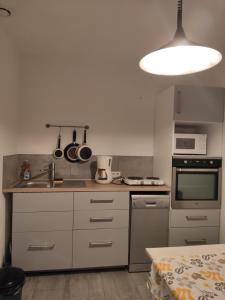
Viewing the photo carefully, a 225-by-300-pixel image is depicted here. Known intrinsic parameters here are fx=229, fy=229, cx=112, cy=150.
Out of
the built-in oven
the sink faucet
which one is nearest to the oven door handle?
the built-in oven

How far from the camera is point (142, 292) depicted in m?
2.03

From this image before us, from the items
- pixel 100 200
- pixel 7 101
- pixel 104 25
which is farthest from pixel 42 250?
pixel 104 25

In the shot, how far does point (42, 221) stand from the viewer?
219 cm

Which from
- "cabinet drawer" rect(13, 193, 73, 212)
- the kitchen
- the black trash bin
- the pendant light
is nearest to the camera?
the pendant light

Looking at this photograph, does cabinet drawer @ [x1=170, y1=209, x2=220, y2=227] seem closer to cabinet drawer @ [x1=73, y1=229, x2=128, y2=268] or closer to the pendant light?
cabinet drawer @ [x1=73, y1=229, x2=128, y2=268]

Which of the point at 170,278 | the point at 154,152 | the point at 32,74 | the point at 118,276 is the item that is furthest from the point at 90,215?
the point at 32,74

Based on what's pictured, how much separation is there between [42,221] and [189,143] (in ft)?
5.60

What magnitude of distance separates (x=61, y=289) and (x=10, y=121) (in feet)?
5.38

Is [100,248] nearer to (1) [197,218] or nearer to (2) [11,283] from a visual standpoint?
(2) [11,283]

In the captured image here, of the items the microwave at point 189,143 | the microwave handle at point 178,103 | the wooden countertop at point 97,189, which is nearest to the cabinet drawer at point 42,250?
the wooden countertop at point 97,189

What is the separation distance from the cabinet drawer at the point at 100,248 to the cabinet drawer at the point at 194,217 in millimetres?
531

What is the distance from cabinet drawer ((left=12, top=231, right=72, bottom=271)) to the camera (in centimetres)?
215

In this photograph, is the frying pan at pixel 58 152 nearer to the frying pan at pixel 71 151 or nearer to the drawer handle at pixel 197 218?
the frying pan at pixel 71 151

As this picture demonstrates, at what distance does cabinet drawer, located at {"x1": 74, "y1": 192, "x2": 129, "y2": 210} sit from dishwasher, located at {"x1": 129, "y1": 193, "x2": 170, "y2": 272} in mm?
93
